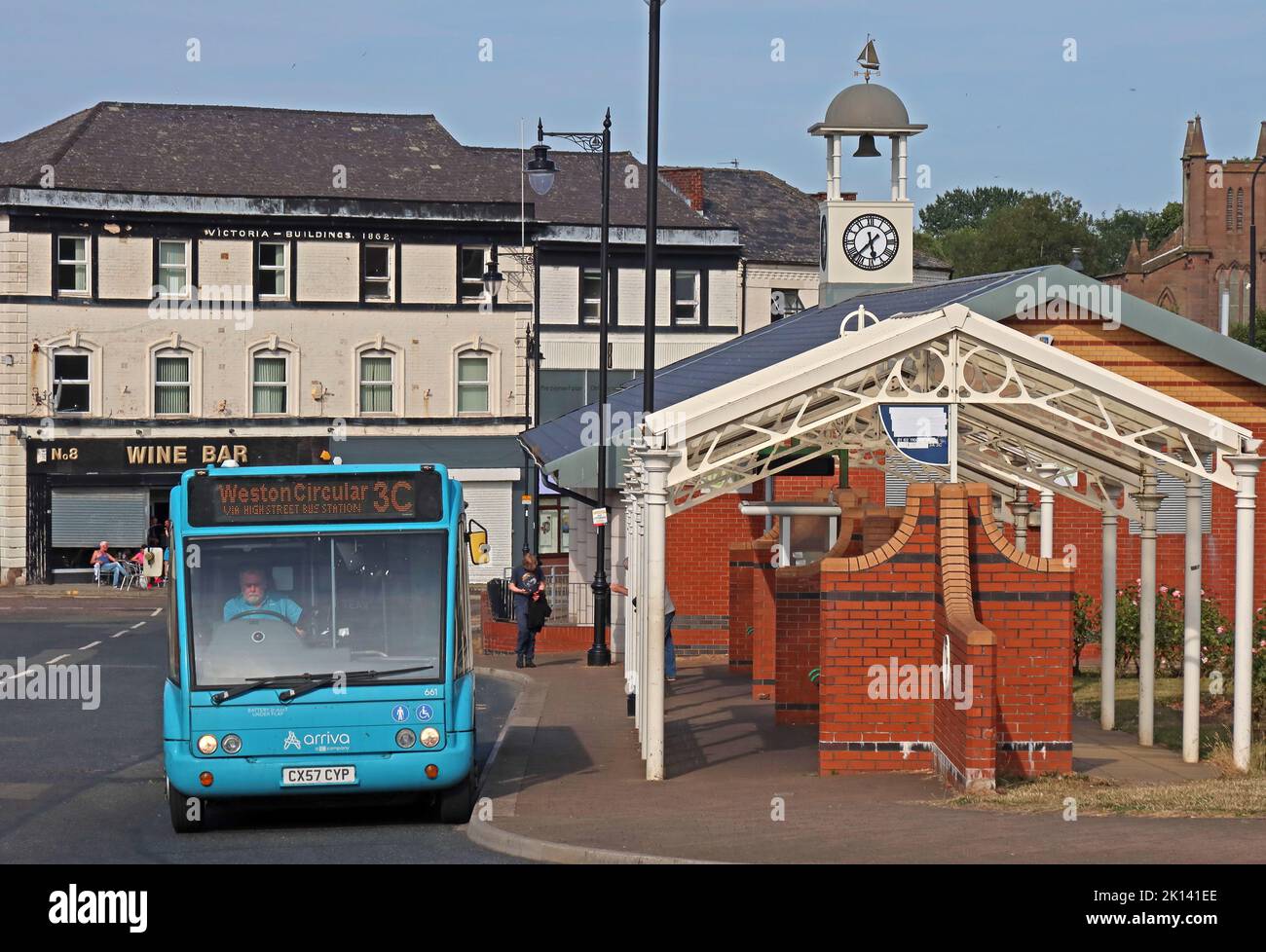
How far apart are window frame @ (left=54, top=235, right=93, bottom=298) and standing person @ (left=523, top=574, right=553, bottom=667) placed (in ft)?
80.7

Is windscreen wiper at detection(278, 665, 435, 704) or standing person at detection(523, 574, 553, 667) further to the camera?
standing person at detection(523, 574, 553, 667)

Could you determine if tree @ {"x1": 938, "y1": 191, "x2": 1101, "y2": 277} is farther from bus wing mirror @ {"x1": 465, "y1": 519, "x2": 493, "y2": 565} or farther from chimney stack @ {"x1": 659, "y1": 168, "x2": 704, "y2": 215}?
bus wing mirror @ {"x1": 465, "y1": 519, "x2": 493, "y2": 565}

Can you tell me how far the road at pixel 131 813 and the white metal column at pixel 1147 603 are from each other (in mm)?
6298

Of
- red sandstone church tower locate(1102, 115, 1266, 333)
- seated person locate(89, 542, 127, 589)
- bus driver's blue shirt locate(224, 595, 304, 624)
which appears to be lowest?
seated person locate(89, 542, 127, 589)

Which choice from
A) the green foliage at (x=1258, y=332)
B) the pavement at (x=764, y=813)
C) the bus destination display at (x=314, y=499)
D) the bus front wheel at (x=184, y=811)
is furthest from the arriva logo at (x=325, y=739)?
the green foliage at (x=1258, y=332)

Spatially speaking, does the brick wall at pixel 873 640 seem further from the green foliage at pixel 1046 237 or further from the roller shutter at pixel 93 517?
the green foliage at pixel 1046 237

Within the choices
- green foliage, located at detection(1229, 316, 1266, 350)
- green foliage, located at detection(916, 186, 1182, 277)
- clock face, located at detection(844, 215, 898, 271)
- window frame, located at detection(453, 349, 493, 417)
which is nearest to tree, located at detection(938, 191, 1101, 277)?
green foliage, located at detection(916, 186, 1182, 277)

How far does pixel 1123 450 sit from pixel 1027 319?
800 cm

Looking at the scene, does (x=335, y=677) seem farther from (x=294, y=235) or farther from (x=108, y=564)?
(x=294, y=235)

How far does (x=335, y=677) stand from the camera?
41.5ft

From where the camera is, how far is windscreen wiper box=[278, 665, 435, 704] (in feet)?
41.2

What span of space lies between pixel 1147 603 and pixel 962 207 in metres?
132

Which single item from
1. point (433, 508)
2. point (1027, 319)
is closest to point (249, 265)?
point (1027, 319)
